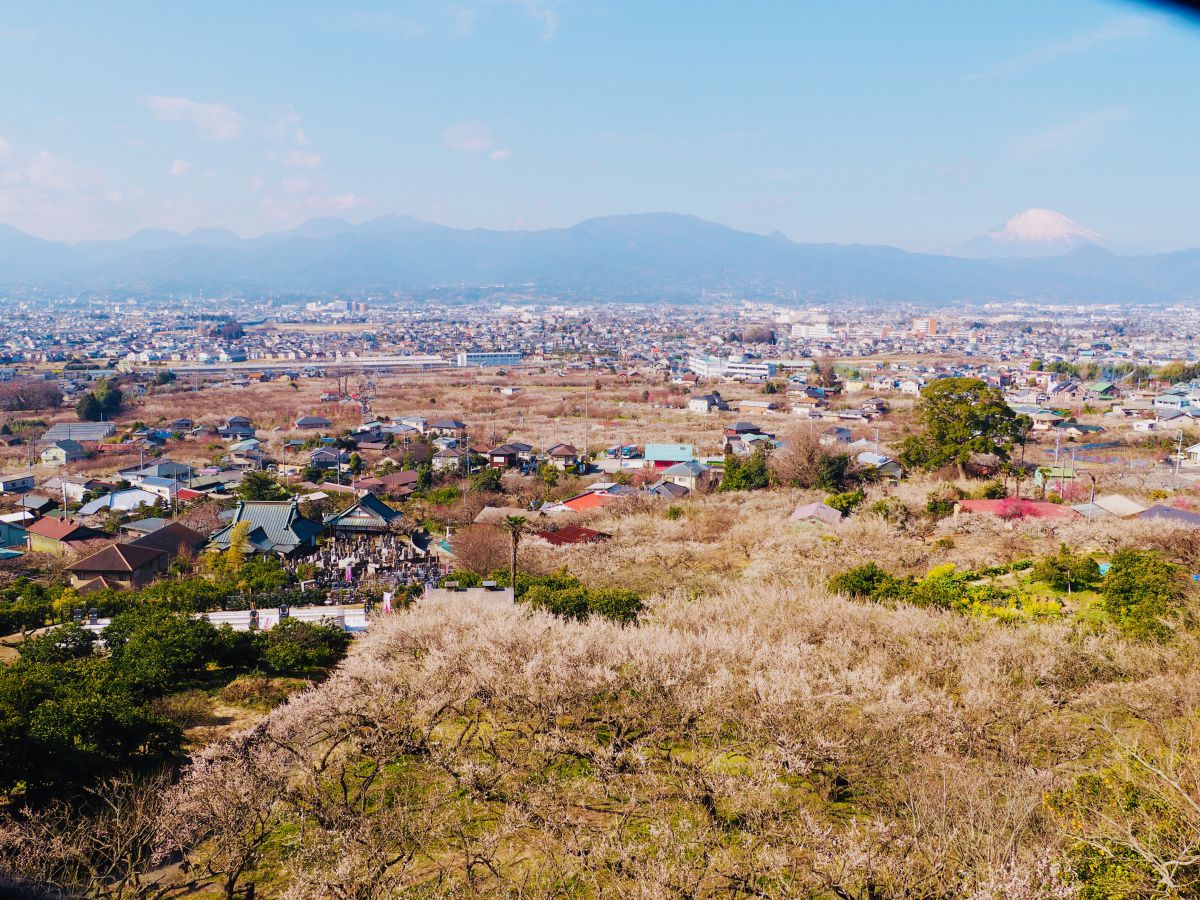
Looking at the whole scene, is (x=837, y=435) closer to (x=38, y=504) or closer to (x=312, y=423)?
(x=312, y=423)

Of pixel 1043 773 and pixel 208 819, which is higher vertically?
pixel 1043 773

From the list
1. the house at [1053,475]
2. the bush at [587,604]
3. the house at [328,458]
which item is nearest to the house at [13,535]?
the house at [328,458]

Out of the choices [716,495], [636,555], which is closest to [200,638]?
[636,555]

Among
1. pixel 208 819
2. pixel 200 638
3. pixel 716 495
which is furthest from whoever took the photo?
pixel 716 495

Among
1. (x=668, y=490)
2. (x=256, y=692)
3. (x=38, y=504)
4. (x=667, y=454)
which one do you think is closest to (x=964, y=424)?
(x=668, y=490)

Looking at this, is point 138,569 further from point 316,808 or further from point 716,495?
point 716,495

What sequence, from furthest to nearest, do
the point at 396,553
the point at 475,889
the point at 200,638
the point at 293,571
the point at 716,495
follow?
the point at 716,495 < the point at 396,553 < the point at 293,571 < the point at 200,638 < the point at 475,889

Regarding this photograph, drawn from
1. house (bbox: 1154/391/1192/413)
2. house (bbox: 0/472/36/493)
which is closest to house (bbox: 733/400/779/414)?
house (bbox: 1154/391/1192/413)
